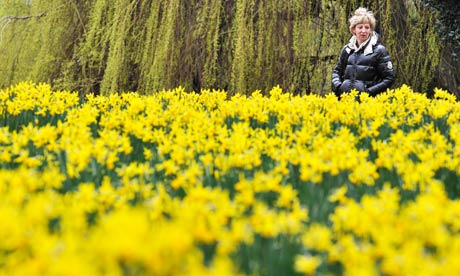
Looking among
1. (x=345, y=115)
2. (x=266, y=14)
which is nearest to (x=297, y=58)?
(x=266, y=14)

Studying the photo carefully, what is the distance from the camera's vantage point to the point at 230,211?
5.21 feet

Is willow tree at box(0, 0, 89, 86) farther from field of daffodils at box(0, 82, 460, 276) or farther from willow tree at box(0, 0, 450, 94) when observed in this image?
field of daffodils at box(0, 82, 460, 276)

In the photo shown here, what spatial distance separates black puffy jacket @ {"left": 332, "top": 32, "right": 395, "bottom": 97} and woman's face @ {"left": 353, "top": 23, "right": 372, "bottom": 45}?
61mm

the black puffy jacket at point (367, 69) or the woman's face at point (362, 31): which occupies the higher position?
the woman's face at point (362, 31)

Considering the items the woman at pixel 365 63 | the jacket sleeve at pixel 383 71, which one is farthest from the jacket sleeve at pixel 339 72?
the jacket sleeve at pixel 383 71

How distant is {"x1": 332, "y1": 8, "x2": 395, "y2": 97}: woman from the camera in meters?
5.49

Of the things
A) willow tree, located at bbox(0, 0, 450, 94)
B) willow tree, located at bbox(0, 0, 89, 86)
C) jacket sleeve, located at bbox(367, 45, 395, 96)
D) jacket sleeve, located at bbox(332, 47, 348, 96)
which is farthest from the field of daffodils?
willow tree, located at bbox(0, 0, 89, 86)

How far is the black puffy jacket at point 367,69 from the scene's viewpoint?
5.49 m

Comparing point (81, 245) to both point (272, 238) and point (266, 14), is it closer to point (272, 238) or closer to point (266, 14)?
point (272, 238)

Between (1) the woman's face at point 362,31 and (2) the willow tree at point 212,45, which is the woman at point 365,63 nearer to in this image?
(1) the woman's face at point 362,31

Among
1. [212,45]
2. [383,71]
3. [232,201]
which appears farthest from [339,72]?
[232,201]

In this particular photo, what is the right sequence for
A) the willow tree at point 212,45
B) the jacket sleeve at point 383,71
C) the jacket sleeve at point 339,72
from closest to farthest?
the jacket sleeve at point 383,71 → the jacket sleeve at point 339,72 → the willow tree at point 212,45

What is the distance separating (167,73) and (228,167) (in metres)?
4.13

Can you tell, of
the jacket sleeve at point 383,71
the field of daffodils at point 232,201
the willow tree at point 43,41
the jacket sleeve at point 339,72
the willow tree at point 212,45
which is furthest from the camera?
the willow tree at point 43,41
